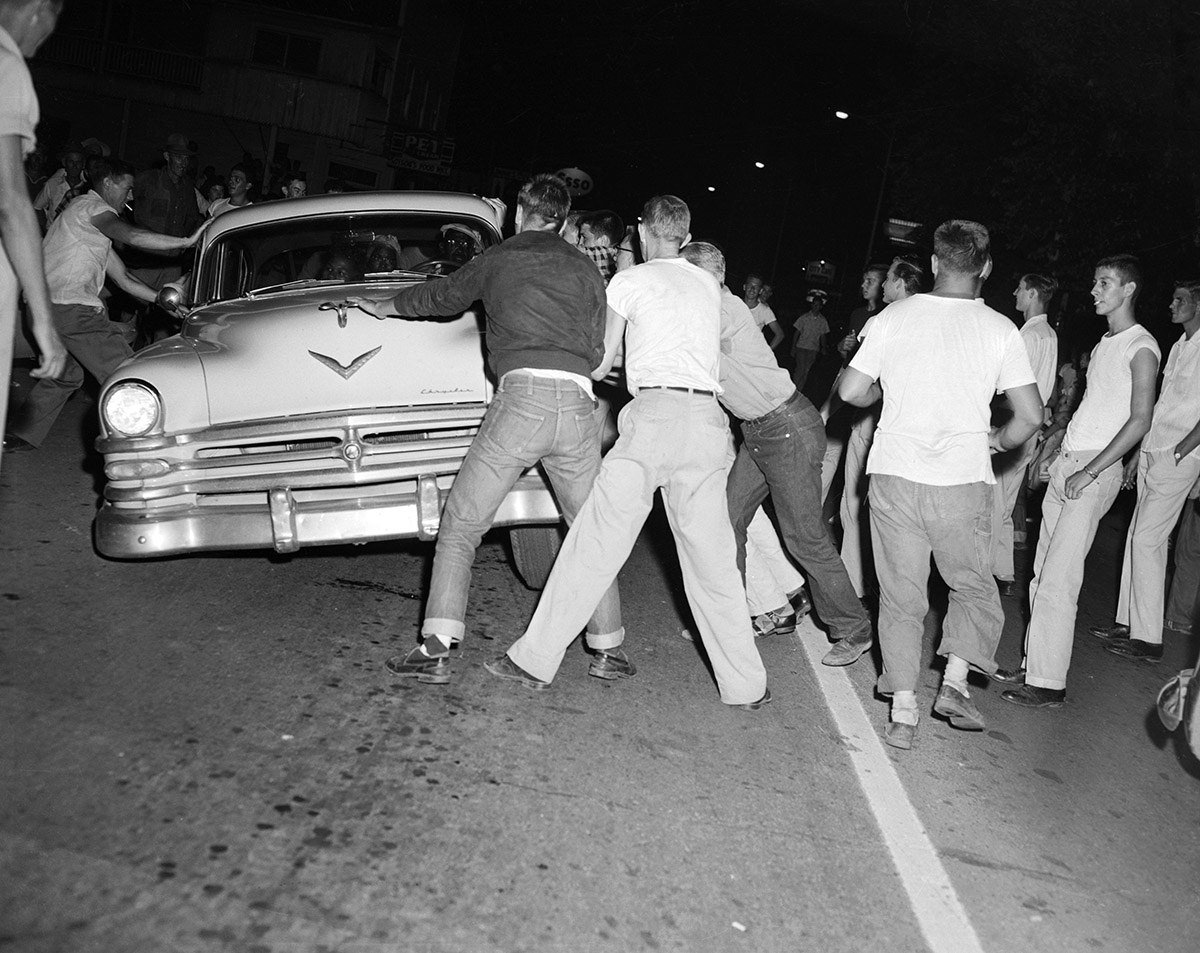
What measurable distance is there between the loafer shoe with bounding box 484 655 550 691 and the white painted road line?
1.23 m

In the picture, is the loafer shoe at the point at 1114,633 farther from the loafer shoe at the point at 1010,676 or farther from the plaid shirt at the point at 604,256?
the plaid shirt at the point at 604,256

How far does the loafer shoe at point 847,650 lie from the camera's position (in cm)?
537

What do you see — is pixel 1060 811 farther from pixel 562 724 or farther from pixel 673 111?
pixel 673 111

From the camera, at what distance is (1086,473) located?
5.36 m

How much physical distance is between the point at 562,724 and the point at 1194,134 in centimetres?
1725

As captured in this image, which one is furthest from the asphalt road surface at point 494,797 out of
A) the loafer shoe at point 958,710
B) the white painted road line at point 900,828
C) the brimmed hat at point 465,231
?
the brimmed hat at point 465,231

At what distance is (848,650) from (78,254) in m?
5.30

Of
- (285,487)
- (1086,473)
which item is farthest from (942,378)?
(285,487)

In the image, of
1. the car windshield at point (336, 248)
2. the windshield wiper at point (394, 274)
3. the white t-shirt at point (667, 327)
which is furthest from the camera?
the car windshield at point (336, 248)

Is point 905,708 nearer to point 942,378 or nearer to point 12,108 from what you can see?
point 942,378

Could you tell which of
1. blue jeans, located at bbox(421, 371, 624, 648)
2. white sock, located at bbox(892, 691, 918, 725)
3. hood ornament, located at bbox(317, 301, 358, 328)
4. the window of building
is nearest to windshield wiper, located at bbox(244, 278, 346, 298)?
hood ornament, located at bbox(317, 301, 358, 328)

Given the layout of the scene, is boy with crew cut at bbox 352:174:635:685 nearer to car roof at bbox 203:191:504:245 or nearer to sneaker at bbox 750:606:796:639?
sneaker at bbox 750:606:796:639

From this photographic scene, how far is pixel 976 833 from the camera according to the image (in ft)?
13.0

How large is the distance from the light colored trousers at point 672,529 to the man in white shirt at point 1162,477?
309 centimetres
